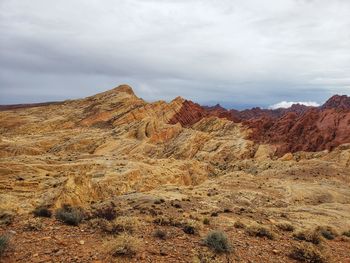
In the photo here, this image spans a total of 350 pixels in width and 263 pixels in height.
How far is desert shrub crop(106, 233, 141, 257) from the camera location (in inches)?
422

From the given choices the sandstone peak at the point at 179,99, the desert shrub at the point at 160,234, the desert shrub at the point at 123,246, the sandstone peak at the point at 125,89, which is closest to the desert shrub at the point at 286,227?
the desert shrub at the point at 160,234

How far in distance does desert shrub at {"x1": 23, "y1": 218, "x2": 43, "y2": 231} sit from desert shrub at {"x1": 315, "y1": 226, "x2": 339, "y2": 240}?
Result: 515 inches

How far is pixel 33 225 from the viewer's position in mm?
A: 12656

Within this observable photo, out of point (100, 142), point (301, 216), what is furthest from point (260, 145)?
point (301, 216)

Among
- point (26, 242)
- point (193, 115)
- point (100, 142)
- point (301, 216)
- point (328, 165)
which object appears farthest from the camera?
point (193, 115)

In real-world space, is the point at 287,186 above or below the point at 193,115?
below

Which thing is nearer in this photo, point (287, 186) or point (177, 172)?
point (287, 186)

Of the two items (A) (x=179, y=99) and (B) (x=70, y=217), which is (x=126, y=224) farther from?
(A) (x=179, y=99)

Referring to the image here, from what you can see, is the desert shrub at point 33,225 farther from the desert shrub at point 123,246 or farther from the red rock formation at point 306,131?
the red rock formation at point 306,131

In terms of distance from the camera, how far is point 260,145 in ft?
258

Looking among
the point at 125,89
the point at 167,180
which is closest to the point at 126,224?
the point at 167,180

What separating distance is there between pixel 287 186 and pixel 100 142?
45.5 meters

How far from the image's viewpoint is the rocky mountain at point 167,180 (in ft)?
40.8

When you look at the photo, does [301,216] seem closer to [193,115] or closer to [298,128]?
[298,128]
